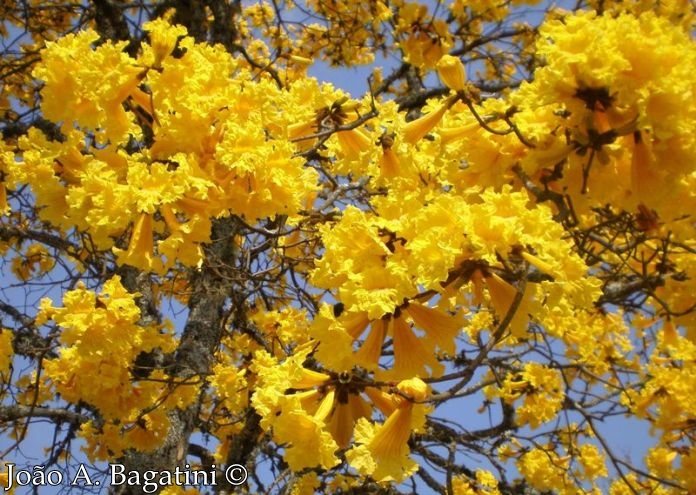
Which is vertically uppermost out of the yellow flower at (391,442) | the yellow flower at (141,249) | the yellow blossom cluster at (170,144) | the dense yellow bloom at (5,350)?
the dense yellow bloom at (5,350)

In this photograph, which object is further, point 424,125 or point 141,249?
point 424,125

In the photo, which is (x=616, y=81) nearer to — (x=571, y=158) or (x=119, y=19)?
(x=571, y=158)

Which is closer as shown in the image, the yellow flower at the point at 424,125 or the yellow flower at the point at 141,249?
the yellow flower at the point at 141,249

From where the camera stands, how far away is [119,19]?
4664 mm

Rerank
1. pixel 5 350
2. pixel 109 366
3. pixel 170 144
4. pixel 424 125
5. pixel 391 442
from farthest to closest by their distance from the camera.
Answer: pixel 5 350, pixel 109 366, pixel 424 125, pixel 170 144, pixel 391 442

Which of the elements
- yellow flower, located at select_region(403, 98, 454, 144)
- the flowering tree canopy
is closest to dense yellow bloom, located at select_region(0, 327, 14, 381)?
the flowering tree canopy

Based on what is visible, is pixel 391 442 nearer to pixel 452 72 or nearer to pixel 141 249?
pixel 141 249

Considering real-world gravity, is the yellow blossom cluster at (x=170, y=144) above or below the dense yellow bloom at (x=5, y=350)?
below

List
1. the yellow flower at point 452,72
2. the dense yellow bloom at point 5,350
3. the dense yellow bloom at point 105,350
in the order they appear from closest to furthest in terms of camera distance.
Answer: the yellow flower at point 452,72 < the dense yellow bloom at point 105,350 < the dense yellow bloom at point 5,350

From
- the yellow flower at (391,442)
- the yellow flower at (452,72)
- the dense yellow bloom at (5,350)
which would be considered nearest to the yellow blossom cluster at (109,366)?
the dense yellow bloom at (5,350)

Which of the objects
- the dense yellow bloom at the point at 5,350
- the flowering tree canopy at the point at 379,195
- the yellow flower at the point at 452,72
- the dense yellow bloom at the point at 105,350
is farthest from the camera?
the dense yellow bloom at the point at 5,350

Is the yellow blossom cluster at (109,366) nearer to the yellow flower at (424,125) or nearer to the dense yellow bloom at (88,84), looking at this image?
the dense yellow bloom at (88,84)

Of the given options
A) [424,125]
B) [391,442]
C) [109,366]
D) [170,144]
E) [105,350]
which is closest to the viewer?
[391,442]

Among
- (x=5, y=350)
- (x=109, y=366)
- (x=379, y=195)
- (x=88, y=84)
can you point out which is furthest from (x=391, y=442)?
(x=5, y=350)
